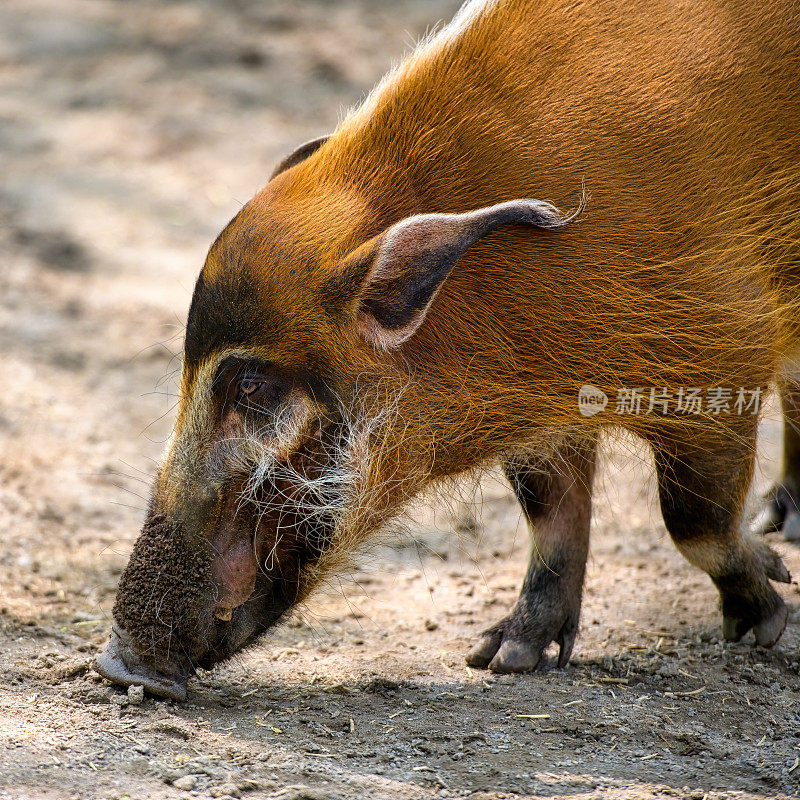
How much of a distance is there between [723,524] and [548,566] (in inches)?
21.2

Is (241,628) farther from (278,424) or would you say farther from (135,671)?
(278,424)

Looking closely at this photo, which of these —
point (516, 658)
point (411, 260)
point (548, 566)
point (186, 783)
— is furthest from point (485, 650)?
point (411, 260)

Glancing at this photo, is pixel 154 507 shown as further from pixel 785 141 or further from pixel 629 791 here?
pixel 785 141

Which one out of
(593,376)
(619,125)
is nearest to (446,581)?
(593,376)

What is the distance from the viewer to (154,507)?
2986 millimetres

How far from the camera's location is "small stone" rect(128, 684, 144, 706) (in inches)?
114

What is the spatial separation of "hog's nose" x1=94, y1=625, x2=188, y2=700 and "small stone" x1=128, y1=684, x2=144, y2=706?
2 centimetres

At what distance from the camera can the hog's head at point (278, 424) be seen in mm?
2809

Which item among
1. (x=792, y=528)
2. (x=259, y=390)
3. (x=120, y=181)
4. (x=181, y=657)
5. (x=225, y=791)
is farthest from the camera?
(x=120, y=181)

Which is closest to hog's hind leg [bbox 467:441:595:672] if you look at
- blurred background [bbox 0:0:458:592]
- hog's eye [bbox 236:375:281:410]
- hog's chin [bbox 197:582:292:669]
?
hog's chin [bbox 197:582:292:669]

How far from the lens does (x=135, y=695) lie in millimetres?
2887

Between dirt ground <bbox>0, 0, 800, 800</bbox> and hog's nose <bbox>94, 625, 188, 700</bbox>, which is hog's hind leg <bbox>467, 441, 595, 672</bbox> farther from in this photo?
hog's nose <bbox>94, 625, 188, 700</bbox>

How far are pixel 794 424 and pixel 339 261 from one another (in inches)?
79.0

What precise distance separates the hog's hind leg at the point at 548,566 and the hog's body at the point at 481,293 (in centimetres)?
36
